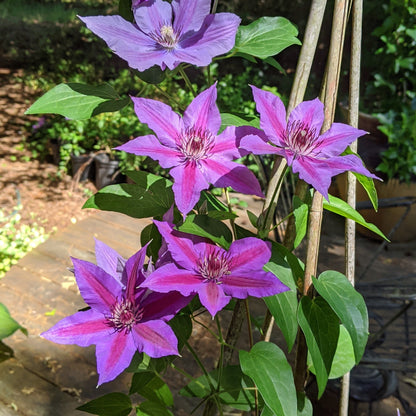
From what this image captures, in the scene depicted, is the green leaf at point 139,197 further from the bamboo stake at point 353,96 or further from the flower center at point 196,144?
the bamboo stake at point 353,96

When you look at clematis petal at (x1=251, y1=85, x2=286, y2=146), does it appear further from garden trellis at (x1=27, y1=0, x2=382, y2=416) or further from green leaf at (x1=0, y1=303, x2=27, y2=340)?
green leaf at (x1=0, y1=303, x2=27, y2=340)

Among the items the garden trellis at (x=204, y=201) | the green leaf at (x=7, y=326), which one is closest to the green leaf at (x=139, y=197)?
the garden trellis at (x=204, y=201)

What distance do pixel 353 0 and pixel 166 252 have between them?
0.43 metres

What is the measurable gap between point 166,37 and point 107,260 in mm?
270

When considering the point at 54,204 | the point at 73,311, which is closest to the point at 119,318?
the point at 73,311

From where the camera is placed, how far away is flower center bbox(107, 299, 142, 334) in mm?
531

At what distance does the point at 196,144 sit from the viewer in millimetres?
535

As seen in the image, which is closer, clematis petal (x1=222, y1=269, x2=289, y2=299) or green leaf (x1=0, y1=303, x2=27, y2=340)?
clematis petal (x1=222, y1=269, x2=289, y2=299)

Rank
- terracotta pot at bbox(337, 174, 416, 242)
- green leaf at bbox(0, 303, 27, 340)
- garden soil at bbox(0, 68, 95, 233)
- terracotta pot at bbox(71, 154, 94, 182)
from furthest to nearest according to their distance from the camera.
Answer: terracotta pot at bbox(71, 154, 94, 182)
garden soil at bbox(0, 68, 95, 233)
terracotta pot at bbox(337, 174, 416, 242)
green leaf at bbox(0, 303, 27, 340)

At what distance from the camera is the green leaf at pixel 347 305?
1.79ft

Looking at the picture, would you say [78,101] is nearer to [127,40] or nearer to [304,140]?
[127,40]

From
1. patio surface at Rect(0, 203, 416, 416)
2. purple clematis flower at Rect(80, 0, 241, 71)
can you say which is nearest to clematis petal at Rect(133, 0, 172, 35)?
purple clematis flower at Rect(80, 0, 241, 71)

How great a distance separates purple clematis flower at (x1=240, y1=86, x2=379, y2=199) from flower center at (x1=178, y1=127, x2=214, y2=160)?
5 centimetres

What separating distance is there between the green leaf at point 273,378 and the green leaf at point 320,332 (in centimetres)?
4
